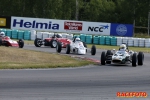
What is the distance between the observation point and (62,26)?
5012cm

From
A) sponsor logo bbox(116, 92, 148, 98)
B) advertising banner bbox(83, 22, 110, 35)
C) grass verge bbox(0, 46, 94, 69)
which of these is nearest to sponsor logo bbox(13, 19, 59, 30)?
advertising banner bbox(83, 22, 110, 35)

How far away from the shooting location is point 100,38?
4603 cm

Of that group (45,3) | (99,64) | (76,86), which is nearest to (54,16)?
(45,3)

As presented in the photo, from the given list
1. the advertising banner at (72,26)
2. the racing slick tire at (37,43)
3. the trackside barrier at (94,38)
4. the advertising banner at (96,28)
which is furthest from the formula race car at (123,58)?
the advertising banner at (96,28)

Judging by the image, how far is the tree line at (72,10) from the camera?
6531 cm

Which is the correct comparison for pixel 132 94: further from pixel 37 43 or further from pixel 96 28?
pixel 96 28

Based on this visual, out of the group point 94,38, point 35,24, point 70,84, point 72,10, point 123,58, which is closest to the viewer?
point 70,84

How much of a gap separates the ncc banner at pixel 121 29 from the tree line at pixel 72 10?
13.6m

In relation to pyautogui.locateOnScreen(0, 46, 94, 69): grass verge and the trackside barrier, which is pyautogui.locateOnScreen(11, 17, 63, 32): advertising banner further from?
pyautogui.locateOnScreen(0, 46, 94, 69): grass verge

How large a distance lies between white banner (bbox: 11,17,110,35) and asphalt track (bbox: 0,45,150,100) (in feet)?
88.4

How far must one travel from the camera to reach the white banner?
50.0m

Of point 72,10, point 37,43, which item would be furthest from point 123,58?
point 72,10

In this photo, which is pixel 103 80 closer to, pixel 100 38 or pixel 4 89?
pixel 4 89

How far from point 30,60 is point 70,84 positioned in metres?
8.80
